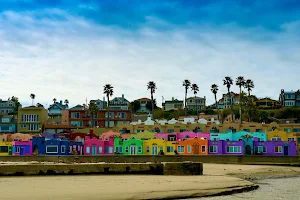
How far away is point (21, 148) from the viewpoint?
71.7 meters

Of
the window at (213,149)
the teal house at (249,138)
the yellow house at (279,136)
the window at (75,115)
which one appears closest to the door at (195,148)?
the window at (213,149)

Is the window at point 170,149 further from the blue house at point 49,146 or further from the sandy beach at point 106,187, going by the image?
the sandy beach at point 106,187

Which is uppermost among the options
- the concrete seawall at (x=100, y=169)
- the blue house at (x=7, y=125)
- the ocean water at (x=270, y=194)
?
the blue house at (x=7, y=125)

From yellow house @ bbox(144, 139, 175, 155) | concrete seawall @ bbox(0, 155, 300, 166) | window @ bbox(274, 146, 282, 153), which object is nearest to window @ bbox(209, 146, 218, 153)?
yellow house @ bbox(144, 139, 175, 155)

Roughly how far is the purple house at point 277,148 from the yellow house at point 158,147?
41.8 feet

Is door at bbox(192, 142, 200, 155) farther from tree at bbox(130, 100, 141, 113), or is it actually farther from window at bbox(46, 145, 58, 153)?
tree at bbox(130, 100, 141, 113)

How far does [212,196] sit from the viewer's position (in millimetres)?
23422

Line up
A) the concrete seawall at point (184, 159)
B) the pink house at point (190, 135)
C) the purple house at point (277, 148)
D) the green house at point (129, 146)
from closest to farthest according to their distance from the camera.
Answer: the concrete seawall at point (184, 159), the purple house at point (277, 148), the green house at point (129, 146), the pink house at point (190, 135)

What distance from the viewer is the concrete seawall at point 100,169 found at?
2912cm

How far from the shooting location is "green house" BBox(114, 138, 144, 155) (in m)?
70.2

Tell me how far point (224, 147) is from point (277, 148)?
7.69 meters

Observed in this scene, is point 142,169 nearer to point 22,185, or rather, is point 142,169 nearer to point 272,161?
point 22,185

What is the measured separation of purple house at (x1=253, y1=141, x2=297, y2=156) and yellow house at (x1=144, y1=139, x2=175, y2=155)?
41.8ft

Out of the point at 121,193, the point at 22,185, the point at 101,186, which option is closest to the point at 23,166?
the point at 22,185
